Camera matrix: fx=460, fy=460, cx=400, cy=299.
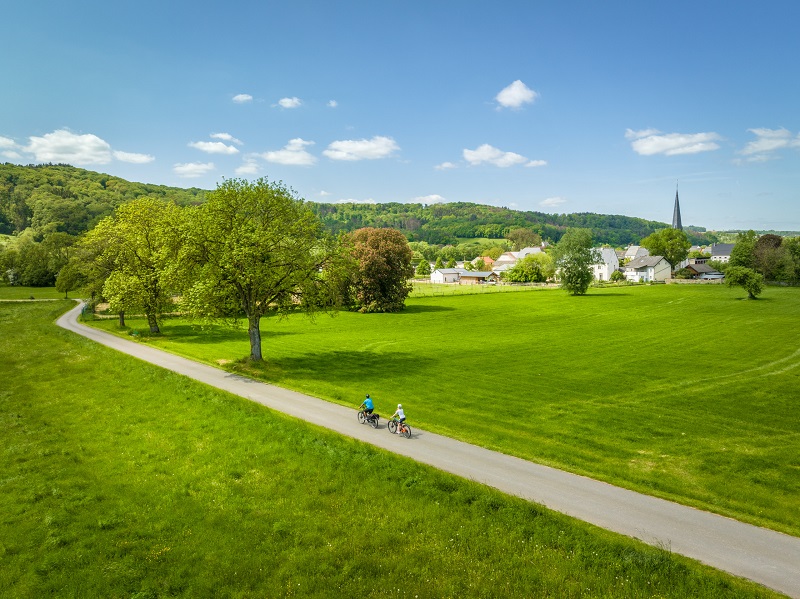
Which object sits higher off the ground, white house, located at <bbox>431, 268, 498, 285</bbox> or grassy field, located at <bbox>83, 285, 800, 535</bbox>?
white house, located at <bbox>431, 268, 498, 285</bbox>

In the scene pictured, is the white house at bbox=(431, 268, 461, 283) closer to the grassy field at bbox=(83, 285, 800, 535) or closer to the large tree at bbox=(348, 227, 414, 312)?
the large tree at bbox=(348, 227, 414, 312)

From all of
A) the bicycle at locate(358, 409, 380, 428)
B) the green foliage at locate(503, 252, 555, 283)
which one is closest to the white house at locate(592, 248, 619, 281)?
the green foliage at locate(503, 252, 555, 283)

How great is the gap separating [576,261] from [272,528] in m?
102

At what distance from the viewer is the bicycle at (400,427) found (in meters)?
20.8

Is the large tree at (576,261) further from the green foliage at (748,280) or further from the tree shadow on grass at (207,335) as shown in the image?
the tree shadow on grass at (207,335)

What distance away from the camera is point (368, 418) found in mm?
22375

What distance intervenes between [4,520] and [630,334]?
2161 inches

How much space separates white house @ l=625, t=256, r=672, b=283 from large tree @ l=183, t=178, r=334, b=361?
14529cm

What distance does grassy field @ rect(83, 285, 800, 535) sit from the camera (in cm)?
1805

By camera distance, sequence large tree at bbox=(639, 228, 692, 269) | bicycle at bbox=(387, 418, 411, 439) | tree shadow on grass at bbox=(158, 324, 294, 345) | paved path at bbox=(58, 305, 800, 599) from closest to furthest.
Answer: paved path at bbox=(58, 305, 800, 599) → bicycle at bbox=(387, 418, 411, 439) → tree shadow on grass at bbox=(158, 324, 294, 345) → large tree at bbox=(639, 228, 692, 269)

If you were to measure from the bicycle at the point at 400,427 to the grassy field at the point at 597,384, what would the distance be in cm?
180


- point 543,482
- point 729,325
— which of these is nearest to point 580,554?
point 543,482

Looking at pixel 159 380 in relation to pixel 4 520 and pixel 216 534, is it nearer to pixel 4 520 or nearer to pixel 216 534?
pixel 4 520

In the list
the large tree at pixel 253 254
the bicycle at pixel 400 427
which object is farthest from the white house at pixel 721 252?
the bicycle at pixel 400 427
